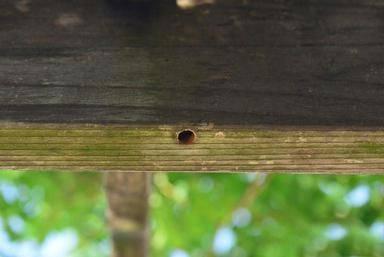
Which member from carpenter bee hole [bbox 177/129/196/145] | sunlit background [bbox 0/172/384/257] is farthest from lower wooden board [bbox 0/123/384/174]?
sunlit background [bbox 0/172/384/257]

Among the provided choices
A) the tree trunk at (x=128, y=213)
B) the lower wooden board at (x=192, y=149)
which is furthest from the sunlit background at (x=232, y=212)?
the lower wooden board at (x=192, y=149)

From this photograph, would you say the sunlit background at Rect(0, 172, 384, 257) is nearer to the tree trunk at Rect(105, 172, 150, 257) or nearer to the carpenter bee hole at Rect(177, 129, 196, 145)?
the tree trunk at Rect(105, 172, 150, 257)

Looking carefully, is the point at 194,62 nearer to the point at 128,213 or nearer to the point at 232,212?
the point at 128,213

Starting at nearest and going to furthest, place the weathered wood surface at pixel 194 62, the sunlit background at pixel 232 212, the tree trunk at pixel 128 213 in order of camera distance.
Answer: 1. the weathered wood surface at pixel 194 62
2. the tree trunk at pixel 128 213
3. the sunlit background at pixel 232 212

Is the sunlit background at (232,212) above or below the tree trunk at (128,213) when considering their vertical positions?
above

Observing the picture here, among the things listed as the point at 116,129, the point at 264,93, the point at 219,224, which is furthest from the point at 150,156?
the point at 219,224

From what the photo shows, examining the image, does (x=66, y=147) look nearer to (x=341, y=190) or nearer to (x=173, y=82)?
(x=173, y=82)

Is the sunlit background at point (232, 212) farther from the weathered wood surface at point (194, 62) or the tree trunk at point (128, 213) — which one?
the weathered wood surface at point (194, 62)
